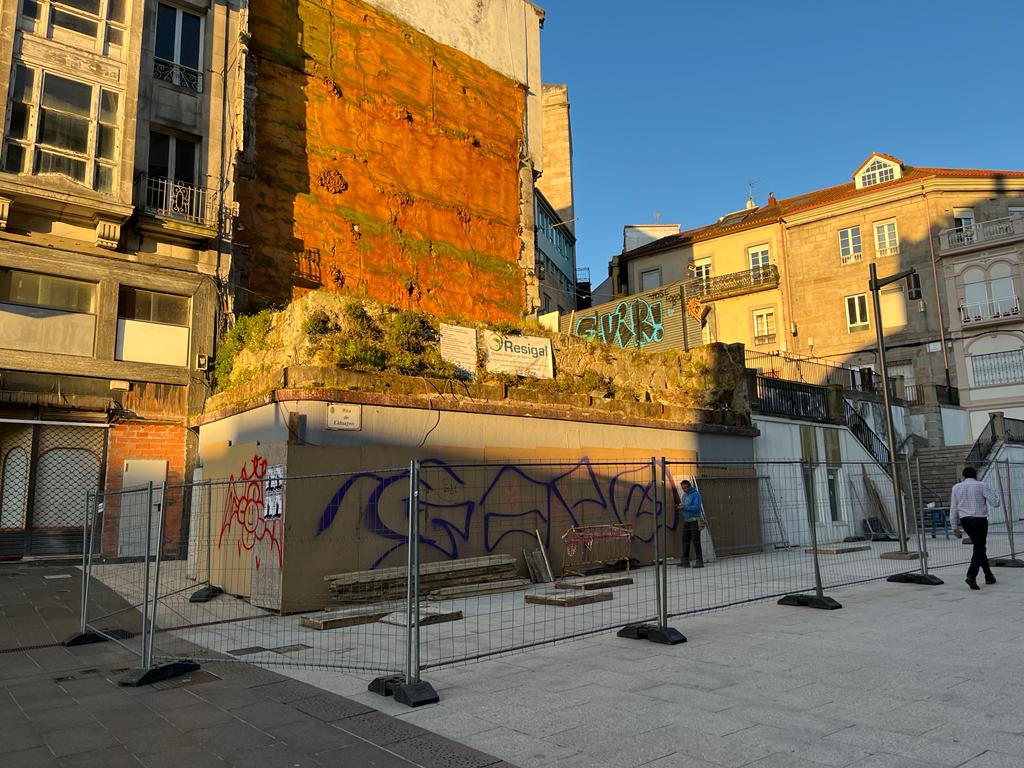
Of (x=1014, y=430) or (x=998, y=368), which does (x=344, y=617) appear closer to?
(x=1014, y=430)

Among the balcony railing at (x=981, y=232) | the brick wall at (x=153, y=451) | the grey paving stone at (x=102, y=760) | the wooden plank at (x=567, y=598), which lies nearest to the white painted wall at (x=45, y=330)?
the brick wall at (x=153, y=451)

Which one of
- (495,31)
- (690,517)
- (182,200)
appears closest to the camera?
(690,517)

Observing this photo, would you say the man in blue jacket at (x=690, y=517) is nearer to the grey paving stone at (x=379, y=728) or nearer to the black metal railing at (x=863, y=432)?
the grey paving stone at (x=379, y=728)

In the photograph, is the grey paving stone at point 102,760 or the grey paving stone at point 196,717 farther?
the grey paving stone at point 196,717

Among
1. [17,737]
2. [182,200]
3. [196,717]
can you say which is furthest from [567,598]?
[182,200]

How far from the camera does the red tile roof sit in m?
34.5

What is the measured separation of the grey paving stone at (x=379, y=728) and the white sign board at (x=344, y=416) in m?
5.89

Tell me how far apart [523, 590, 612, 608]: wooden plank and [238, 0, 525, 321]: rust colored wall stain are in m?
10.7

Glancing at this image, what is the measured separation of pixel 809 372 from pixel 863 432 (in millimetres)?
2775

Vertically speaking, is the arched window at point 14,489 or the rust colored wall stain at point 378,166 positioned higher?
the rust colored wall stain at point 378,166

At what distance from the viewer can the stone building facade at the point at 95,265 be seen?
1448 centimetres

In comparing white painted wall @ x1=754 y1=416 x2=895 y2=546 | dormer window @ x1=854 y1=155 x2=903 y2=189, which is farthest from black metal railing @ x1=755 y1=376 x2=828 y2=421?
dormer window @ x1=854 y1=155 x2=903 y2=189

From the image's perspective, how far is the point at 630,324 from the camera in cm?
2870

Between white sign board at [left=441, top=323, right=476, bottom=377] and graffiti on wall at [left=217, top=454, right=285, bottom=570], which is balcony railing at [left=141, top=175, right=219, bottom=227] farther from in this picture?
graffiti on wall at [left=217, top=454, right=285, bottom=570]
